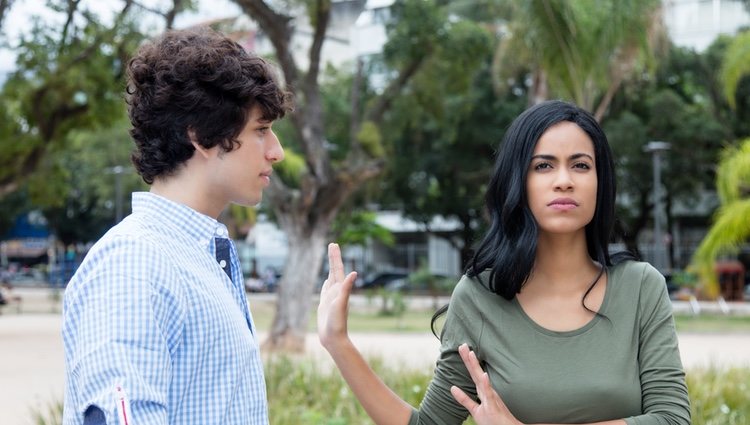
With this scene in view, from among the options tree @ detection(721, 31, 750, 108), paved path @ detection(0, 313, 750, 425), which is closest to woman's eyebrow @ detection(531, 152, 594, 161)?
paved path @ detection(0, 313, 750, 425)

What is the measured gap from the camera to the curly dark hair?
192 cm

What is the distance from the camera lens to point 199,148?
1.94 metres

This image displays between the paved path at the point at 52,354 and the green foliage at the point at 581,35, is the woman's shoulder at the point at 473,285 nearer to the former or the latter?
the paved path at the point at 52,354

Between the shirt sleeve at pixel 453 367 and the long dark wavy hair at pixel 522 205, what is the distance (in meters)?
0.08

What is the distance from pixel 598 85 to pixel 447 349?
13054 millimetres

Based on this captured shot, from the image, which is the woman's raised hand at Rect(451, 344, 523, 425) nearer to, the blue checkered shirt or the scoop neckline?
the scoop neckline

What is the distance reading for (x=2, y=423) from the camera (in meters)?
8.34

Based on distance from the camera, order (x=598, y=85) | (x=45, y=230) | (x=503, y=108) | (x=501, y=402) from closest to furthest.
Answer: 1. (x=501, y=402)
2. (x=598, y=85)
3. (x=503, y=108)
4. (x=45, y=230)

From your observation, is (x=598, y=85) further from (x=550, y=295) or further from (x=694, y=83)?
(x=694, y=83)

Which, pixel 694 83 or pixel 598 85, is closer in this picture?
pixel 598 85

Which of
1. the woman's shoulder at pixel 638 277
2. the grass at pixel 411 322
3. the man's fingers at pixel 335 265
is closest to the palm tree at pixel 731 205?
the grass at pixel 411 322

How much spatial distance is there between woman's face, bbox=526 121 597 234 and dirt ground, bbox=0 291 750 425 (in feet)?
16.6

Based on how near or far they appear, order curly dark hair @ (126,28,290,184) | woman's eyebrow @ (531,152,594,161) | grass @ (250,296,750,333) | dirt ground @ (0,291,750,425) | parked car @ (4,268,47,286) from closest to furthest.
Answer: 1. curly dark hair @ (126,28,290,184)
2. woman's eyebrow @ (531,152,594,161)
3. dirt ground @ (0,291,750,425)
4. grass @ (250,296,750,333)
5. parked car @ (4,268,47,286)

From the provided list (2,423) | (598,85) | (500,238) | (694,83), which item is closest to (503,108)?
(694,83)
